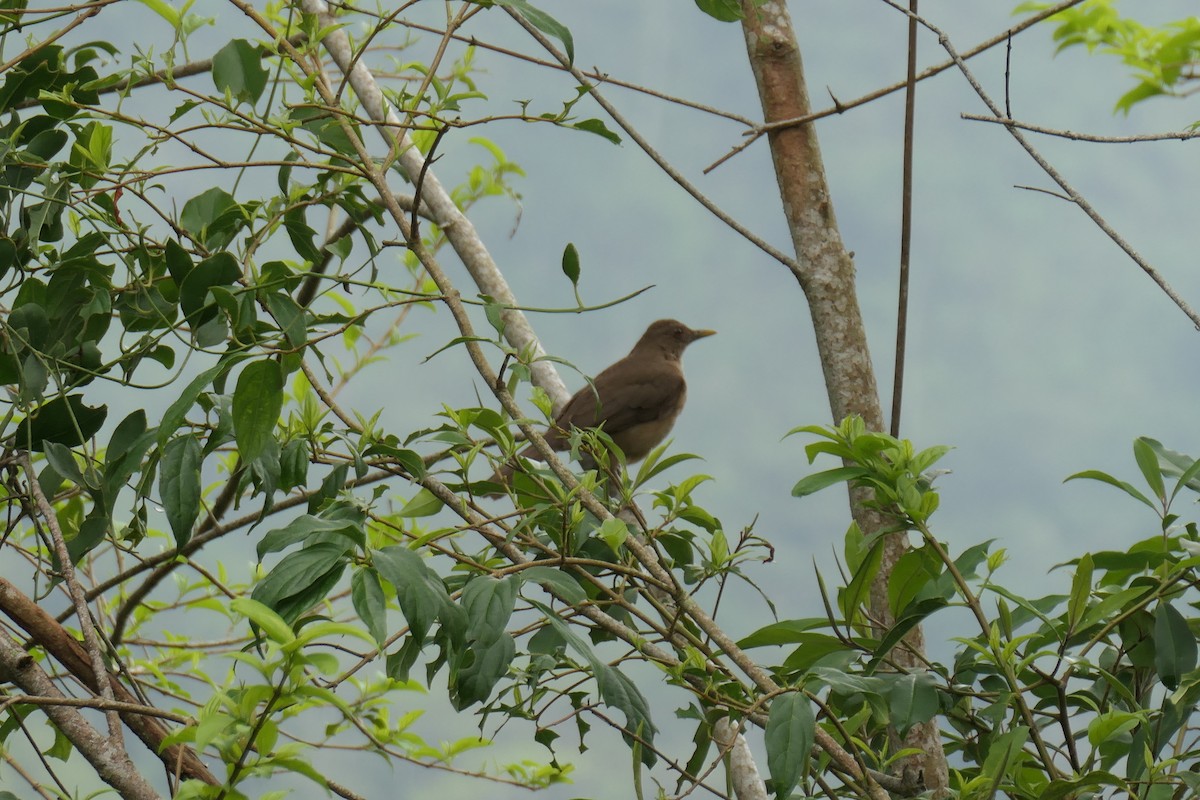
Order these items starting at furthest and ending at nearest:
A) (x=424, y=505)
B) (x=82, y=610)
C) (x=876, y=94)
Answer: (x=876, y=94)
(x=424, y=505)
(x=82, y=610)

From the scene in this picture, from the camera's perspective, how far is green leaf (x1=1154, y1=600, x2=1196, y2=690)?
156cm

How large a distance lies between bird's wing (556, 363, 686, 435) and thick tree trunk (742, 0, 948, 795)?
1639 millimetres

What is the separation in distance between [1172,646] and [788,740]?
649 millimetres

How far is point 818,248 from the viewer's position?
228cm

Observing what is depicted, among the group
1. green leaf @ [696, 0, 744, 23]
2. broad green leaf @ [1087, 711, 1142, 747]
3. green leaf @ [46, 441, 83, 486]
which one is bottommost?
broad green leaf @ [1087, 711, 1142, 747]

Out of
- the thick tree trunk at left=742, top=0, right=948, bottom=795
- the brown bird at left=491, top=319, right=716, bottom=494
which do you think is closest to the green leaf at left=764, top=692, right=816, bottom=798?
the thick tree trunk at left=742, top=0, right=948, bottom=795

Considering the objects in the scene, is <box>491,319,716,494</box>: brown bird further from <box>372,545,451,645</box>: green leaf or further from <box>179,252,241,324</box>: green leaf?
<box>372,545,451,645</box>: green leaf

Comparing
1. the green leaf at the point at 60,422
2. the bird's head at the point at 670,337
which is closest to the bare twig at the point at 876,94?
the green leaf at the point at 60,422

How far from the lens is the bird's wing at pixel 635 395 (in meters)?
4.08

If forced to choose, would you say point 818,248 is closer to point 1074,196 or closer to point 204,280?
point 1074,196

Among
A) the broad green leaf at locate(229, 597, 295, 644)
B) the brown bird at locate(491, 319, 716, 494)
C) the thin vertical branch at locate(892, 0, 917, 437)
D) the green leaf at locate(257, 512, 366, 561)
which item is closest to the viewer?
the broad green leaf at locate(229, 597, 295, 644)

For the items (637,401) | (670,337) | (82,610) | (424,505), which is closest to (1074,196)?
(424,505)

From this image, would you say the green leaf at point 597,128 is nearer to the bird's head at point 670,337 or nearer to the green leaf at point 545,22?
the green leaf at point 545,22

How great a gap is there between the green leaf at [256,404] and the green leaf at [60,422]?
1.49ft
